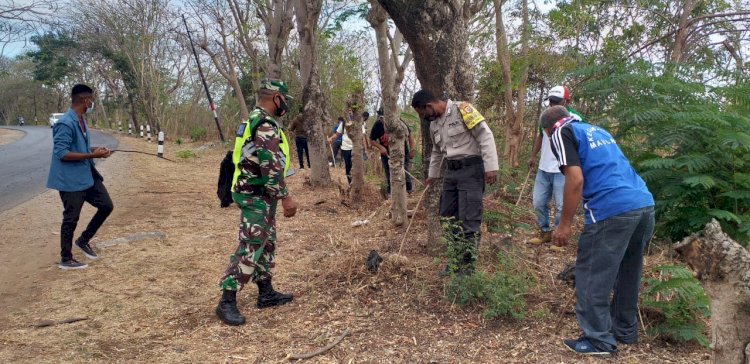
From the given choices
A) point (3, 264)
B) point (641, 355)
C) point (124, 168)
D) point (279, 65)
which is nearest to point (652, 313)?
point (641, 355)

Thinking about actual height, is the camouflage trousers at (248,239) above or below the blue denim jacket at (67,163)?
below

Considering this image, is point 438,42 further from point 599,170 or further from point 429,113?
point 599,170

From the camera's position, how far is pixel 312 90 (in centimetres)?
1010

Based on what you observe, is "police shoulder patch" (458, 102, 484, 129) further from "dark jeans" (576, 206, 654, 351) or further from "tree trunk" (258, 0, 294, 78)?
"tree trunk" (258, 0, 294, 78)

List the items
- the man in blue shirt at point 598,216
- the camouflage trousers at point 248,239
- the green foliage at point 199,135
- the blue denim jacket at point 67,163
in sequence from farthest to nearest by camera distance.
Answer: the green foliage at point 199,135
the blue denim jacket at point 67,163
the camouflage trousers at point 248,239
the man in blue shirt at point 598,216

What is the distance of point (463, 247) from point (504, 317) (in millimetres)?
642

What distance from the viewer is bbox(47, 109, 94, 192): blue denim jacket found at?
5.11 meters

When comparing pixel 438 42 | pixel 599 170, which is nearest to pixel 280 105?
pixel 438 42

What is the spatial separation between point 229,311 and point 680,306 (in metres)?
3.22

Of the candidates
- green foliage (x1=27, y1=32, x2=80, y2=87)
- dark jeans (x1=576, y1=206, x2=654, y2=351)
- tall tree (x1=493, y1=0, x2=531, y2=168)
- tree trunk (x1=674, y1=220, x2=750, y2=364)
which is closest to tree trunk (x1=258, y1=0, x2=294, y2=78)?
tall tree (x1=493, y1=0, x2=531, y2=168)

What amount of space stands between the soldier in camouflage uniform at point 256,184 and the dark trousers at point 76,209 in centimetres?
211

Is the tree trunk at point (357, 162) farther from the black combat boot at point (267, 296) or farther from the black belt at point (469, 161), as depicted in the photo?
the black combat boot at point (267, 296)

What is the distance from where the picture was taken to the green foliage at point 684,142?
3.68 m

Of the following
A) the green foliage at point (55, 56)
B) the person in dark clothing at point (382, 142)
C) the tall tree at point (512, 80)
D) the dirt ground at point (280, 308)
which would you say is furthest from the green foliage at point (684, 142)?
the green foliage at point (55, 56)
